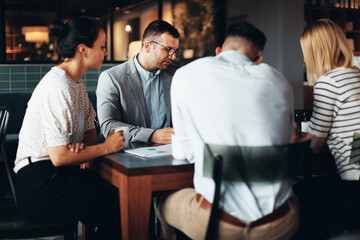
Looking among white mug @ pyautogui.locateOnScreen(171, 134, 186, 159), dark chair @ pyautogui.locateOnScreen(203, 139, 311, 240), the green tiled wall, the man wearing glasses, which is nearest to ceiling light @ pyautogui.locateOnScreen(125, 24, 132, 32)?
the green tiled wall

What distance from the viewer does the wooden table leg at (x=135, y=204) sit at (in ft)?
5.81

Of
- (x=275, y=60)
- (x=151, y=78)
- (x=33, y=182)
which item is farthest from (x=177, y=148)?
(x=275, y=60)

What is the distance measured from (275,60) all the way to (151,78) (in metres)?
5.56

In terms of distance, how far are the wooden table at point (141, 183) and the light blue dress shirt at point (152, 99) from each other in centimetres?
103

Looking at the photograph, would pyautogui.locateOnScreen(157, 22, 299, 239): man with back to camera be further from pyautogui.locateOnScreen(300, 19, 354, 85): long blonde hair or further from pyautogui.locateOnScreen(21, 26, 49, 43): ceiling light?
pyautogui.locateOnScreen(21, 26, 49, 43): ceiling light

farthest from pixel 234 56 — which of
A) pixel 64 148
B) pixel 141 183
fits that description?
pixel 64 148

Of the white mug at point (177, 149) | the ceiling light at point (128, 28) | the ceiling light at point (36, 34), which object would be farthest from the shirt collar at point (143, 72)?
the ceiling light at point (128, 28)

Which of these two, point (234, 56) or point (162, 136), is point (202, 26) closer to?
point (162, 136)

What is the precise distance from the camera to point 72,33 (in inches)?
82.0

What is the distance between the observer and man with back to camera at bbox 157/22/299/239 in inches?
62.1

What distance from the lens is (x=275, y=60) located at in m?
8.10

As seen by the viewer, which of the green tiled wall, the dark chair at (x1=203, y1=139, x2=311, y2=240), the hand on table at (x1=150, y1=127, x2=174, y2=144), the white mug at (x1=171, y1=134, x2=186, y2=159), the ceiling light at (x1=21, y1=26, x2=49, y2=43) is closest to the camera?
the dark chair at (x1=203, y1=139, x2=311, y2=240)

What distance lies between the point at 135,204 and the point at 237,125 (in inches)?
21.3

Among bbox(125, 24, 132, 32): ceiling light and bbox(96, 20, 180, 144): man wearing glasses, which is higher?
bbox(125, 24, 132, 32): ceiling light
